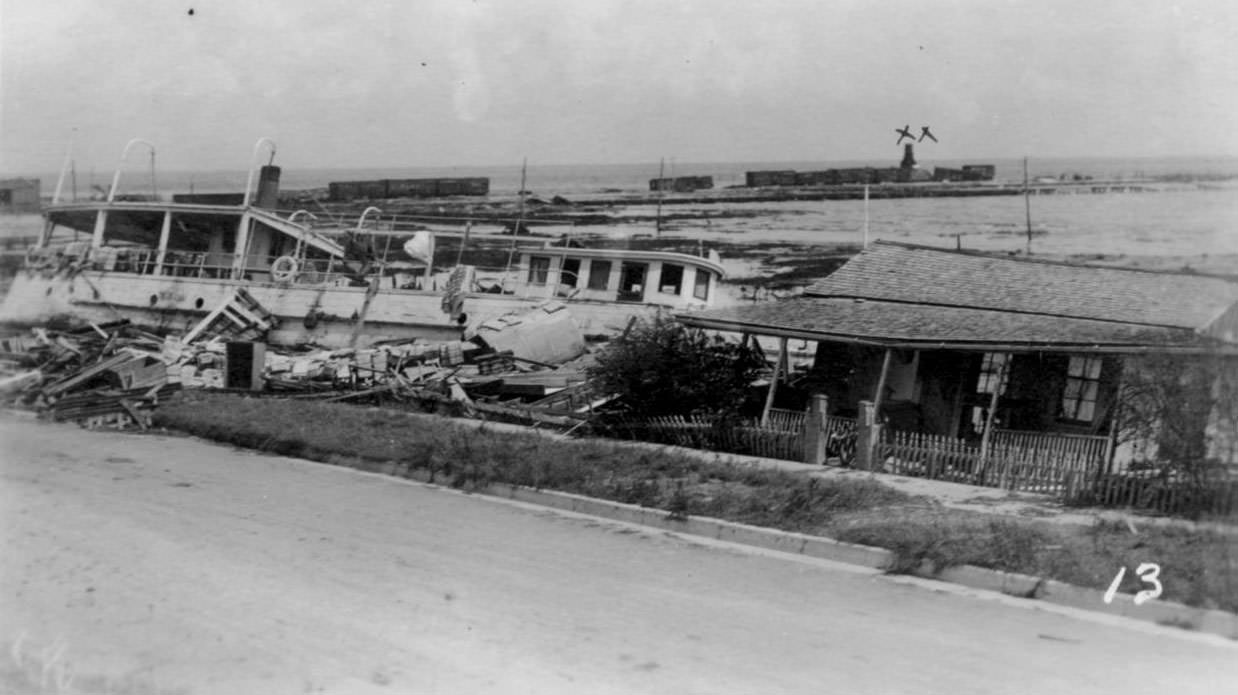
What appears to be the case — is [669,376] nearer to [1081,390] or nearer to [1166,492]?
[1081,390]

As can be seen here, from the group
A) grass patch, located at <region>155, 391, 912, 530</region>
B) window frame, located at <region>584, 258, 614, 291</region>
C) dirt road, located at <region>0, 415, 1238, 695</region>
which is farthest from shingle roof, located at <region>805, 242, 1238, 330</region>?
dirt road, located at <region>0, 415, 1238, 695</region>

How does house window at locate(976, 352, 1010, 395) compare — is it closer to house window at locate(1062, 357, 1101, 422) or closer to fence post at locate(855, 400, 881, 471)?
house window at locate(1062, 357, 1101, 422)

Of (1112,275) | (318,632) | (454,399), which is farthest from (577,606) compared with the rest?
(1112,275)

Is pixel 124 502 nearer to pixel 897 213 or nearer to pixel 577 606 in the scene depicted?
pixel 577 606

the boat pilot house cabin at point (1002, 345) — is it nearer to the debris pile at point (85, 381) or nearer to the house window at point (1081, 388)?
the house window at point (1081, 388)

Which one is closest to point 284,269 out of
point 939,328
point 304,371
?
point 304,371
